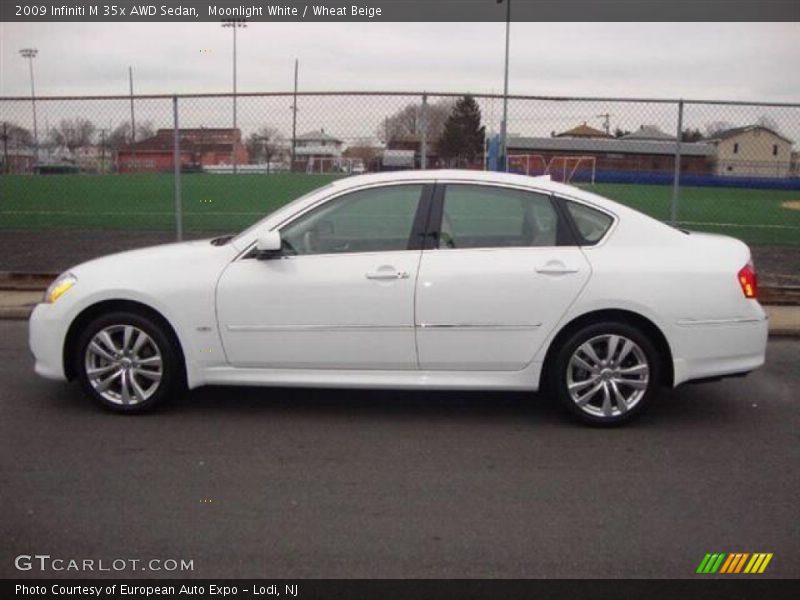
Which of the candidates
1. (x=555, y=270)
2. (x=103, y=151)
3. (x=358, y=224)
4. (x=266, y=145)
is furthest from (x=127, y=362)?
(x=103, y=151)

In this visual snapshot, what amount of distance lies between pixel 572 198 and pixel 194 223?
12340mm

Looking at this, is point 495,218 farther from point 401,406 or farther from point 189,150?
point 189,150

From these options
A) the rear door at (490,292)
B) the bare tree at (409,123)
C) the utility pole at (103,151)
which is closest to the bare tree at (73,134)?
the utility pole at (103,151)

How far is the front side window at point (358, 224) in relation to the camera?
16.9ft

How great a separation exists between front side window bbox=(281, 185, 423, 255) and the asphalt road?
45.3 inches

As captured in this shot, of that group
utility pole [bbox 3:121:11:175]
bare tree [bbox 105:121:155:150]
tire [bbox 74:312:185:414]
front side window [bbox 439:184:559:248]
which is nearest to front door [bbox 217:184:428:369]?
front side window [bbox 439:184:559:248]

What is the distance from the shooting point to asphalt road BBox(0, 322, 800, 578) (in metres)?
3.48

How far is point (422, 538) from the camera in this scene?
362 cm

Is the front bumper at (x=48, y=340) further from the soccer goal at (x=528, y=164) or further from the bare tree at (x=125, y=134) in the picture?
the soccer goal at (x=528, y=164)
